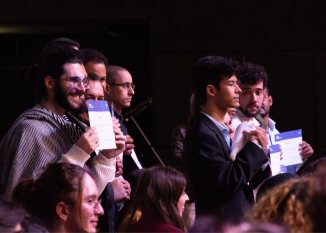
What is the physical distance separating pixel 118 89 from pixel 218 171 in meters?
1.60

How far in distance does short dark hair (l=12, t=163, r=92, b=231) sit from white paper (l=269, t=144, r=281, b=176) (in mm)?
1184

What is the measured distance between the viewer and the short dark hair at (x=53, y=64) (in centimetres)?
205

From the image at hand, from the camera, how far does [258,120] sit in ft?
10.6

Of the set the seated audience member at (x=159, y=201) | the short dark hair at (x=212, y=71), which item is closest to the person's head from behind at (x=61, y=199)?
the seated audience member at (x=159, y=201)

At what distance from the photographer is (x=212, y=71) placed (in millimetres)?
2150

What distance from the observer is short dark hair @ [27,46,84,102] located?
2.05 meters

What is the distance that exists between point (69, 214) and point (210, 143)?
0.73m

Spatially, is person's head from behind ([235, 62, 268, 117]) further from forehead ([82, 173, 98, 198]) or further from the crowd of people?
forehead ([82, 173, 98, 198])

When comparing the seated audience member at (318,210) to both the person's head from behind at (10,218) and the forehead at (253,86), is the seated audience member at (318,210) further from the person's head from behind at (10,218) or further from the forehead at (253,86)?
the forehead at (253,86)

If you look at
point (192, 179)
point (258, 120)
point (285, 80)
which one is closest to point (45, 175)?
point (192, 179)

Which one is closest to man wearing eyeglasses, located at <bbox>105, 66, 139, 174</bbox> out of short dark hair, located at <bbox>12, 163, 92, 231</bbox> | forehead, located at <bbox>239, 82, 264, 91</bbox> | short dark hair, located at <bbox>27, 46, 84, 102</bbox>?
forehead, located at <bbox>239, 82, 264, 91</bbox>

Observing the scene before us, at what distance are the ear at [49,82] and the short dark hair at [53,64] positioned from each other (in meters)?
0.02

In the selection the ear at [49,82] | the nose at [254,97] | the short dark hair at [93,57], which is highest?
the short dark hair at [93,57]

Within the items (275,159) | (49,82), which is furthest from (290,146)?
(49,82)
